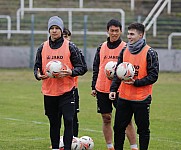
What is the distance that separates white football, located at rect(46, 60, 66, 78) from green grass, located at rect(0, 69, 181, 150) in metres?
1.80

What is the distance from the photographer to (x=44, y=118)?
15.6 m

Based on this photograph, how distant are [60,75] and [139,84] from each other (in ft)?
4.34

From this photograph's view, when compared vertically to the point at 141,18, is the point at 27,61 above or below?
below

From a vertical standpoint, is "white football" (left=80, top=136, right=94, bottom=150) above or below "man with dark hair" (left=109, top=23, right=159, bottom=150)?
below

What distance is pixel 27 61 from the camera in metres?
32.6

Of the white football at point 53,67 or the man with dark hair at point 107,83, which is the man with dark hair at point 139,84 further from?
the man with dark hair at point 107,83

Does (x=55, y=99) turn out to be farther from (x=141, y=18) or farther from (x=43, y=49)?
(x=141, y=18)

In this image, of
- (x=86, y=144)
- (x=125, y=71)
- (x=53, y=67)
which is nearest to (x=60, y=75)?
(x=53, y=67)

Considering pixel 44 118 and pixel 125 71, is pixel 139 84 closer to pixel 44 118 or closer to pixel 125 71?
pixel 125 71

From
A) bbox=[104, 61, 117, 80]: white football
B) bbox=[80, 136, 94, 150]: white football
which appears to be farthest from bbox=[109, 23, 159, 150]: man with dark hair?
bbox=[80, 136, 94, 150]: white football

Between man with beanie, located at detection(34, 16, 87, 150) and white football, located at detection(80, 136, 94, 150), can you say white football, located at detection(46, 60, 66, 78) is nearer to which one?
man with beanie, located at detection(34, 16, 87, 150)

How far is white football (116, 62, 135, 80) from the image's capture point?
9789mm

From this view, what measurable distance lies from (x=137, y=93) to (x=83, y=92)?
11.8 m

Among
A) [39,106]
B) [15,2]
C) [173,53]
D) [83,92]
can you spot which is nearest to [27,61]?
[15,2]
